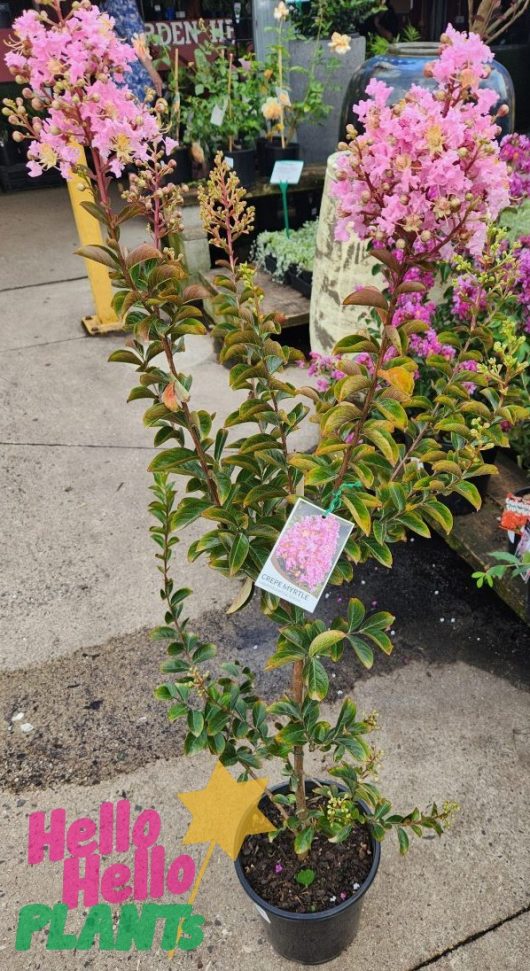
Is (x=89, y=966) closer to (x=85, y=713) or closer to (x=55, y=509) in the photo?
(x=85, y=713)

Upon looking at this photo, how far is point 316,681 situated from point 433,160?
2.76 feet

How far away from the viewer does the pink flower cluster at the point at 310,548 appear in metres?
1.10

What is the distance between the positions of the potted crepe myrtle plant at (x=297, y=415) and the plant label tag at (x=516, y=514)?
0.62m

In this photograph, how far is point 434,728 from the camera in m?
2.10

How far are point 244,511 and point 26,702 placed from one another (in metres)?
1.37

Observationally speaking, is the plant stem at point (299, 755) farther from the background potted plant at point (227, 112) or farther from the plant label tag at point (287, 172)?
the background potted plant at point (227, 112)

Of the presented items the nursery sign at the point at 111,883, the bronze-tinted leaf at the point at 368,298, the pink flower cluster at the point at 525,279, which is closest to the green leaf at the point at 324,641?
the bronze-tinted leaf at the point at 368,298

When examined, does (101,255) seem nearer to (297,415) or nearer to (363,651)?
(297,415)

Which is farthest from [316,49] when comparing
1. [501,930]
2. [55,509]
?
[501,930]

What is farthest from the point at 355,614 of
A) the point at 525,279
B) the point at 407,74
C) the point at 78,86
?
the point at 407,74

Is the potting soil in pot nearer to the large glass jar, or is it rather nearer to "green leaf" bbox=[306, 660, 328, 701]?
"green leaf" bbox=[306, 660, 328, 701]

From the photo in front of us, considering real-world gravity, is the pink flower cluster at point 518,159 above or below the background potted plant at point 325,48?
below

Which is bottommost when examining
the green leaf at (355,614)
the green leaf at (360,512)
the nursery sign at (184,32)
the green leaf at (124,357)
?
the green leaf at (355,614)

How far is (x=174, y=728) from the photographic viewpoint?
214 centimetres
